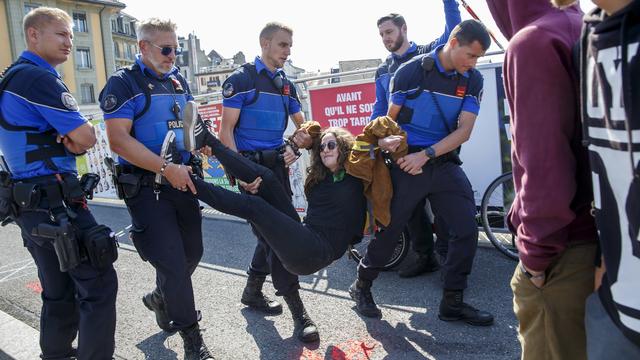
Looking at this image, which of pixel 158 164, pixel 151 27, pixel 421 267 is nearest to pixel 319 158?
pixel 158 164

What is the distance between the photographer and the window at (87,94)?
4653 cm

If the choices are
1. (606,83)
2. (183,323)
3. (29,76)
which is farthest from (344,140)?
(606,83)

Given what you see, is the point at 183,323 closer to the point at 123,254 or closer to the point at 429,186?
the point at 429,186

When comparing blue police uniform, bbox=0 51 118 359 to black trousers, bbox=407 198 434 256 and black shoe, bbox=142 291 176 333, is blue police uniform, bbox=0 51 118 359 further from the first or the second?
black trousers, bbox=407 198 434 256

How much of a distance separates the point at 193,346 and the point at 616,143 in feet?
8.75

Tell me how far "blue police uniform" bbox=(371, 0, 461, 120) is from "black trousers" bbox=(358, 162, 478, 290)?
1.08m

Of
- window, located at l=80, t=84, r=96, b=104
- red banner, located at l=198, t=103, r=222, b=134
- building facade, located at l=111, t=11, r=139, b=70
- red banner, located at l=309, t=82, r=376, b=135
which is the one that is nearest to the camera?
red banner, located at l=309, t=82, r=376, b=135

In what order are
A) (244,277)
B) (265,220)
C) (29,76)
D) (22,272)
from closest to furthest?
(29,76) → (265,220) → (244,277) → (22,272)

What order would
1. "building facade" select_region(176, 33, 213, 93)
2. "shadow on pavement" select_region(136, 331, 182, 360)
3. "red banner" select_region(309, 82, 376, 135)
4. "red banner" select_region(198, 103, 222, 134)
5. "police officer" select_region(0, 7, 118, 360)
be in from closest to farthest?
"police officer" select_region(0, 7, 118, 360) → "shadow on pavement" select_region(136, 331, 182, 360) → "red banner" select_region(309, 82, 376, 135) → "red banner" select_region(198, 103, 222, 134) → "building facade" select_region(176, 33, 213, 93)

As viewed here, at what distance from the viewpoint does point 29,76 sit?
262cm

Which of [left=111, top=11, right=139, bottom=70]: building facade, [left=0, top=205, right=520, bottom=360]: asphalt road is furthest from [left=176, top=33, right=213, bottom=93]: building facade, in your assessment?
[left=0, top=205, right=520, bottom=360]: asphalt road

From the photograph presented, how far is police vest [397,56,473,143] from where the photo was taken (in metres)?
3.41

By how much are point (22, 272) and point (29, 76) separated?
3.56m

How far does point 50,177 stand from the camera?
273 centimetres
